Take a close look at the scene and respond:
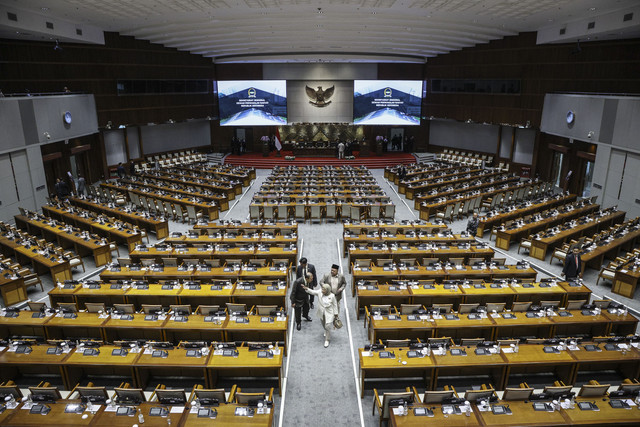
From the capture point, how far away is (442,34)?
73.2ft

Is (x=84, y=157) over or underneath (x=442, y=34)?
underneath

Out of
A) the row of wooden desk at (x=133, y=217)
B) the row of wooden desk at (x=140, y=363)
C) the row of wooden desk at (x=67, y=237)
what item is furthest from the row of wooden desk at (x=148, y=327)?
the row of wooden desk at (x=133, y=217)

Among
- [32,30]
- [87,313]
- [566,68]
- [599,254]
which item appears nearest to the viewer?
[87,313]

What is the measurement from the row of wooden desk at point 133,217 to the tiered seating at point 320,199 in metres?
3.43

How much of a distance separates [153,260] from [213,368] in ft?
16.8

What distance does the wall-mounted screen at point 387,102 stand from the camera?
3055cm

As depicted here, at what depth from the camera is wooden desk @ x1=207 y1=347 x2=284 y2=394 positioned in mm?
6812

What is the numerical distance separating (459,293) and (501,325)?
1.34m

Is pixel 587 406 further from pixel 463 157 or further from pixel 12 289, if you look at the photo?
pixel 463 157

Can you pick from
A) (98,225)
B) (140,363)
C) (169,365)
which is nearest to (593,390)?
(169,365)

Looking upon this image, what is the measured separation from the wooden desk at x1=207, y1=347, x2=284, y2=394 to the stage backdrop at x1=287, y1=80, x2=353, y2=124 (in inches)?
1025

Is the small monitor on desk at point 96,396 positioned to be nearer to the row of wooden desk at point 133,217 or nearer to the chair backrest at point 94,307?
the chair backrest at point 94,307

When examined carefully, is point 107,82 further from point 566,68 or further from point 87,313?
point 566,68

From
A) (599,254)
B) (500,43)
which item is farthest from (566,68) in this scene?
(599,254)
